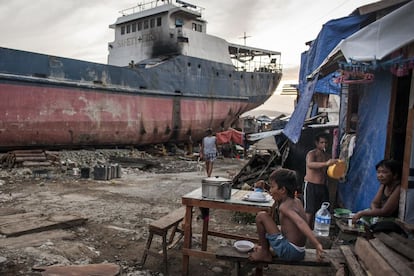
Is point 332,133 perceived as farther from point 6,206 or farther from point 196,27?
point 196,27

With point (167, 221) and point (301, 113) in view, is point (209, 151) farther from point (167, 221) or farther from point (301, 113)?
point (167, 221)

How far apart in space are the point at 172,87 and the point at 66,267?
13.2m

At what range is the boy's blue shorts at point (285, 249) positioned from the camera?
2803mm

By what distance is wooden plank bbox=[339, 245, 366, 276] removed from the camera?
2404mm

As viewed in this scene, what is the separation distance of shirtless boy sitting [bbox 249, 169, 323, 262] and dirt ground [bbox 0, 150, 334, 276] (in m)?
1.18

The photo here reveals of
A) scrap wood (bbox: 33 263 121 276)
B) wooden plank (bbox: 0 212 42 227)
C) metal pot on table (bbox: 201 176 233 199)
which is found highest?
metal pot on table (bbox: 201 176 233 199)

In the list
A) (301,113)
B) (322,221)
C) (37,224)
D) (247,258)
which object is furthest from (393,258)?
(37,224)

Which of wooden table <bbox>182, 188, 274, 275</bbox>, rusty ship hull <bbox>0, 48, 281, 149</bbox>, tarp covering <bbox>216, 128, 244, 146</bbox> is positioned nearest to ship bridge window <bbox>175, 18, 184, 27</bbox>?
rusty ship hull <bbox>0, 48, 281, 149</bbox>

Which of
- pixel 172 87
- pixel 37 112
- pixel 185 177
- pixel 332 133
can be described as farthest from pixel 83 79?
pixel 332 133

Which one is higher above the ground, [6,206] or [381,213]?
[381,213]

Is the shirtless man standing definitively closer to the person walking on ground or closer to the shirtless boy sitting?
the shirtless boy sitting

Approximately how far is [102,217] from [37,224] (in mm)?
1119

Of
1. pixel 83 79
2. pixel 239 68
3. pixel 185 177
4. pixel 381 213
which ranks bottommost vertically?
pixel 185 177

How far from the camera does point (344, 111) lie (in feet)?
19.8
